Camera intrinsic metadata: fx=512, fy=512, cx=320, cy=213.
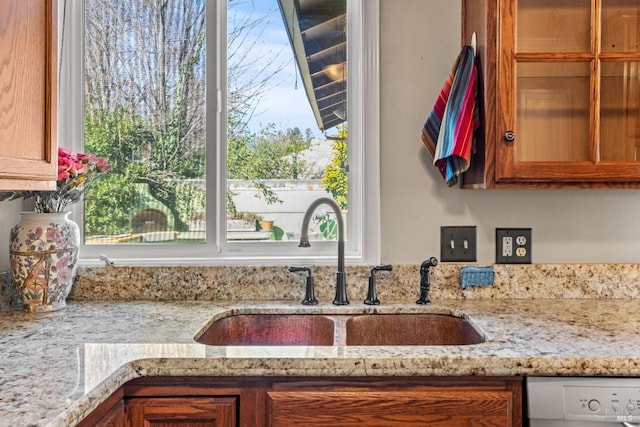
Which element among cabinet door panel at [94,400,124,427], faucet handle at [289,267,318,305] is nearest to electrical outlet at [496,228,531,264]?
faucet handle at [289,267,318,305]

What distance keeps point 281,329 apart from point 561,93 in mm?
1103

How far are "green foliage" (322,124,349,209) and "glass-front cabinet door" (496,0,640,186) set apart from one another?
571mm

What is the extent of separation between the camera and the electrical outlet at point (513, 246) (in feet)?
5.76

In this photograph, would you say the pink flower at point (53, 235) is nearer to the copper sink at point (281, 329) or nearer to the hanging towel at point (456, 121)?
the copper sink at point (281, 329)

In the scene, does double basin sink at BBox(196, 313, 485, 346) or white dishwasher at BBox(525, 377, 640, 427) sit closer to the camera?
white dishwasher at BBox(525, 377, 640, 427)

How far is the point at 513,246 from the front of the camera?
1.76 meters

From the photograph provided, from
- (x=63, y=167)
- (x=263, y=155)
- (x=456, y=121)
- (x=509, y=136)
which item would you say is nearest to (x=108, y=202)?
(x=63, y=167)

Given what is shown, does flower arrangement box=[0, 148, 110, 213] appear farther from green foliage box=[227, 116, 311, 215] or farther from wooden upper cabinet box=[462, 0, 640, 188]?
wooden upper cabinet box=[462, 0, 640, 188]

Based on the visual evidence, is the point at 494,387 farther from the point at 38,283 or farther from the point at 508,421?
the point at 38,283

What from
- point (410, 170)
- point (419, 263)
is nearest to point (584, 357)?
point (419, 263)

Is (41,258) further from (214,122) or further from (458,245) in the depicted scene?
(458,245)

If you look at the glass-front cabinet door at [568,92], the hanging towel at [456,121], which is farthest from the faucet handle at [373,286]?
the glass-front cabinet door at [568,92]

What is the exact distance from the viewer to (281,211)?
1.86 meters

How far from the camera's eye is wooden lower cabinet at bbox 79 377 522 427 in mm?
1112
